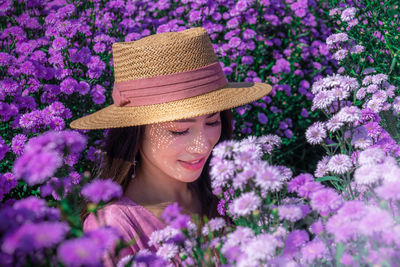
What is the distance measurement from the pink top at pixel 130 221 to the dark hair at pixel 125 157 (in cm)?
11

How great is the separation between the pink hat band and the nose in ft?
0.53

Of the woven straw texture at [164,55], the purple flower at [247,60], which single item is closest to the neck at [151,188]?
the woven straw texture at [164,55]

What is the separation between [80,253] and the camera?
1.76ft

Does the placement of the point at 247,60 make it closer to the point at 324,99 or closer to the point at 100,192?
the point at 324,99

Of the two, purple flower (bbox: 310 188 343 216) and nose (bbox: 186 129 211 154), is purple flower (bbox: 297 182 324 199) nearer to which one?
purple flower (bbox: 310 188 343 216)

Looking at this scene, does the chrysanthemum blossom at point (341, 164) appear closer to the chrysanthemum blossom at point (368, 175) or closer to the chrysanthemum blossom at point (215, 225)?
the chrysanthemum blossom at point (368, 175)

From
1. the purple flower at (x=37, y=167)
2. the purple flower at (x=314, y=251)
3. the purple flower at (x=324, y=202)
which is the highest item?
the purple flower at (x=37, y=167)

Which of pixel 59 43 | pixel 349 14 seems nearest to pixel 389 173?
pixel 349 14

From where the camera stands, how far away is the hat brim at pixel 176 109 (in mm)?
1458

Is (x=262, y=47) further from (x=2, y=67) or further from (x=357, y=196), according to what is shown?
(x=357, y=196)

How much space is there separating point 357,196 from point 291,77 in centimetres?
226

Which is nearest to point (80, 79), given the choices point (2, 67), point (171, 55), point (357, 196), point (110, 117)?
point (2, 67)

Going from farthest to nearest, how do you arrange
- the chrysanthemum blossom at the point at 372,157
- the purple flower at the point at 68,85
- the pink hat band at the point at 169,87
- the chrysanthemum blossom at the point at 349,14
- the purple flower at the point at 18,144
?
the purple flower at the point at 68,85
the chrysanthemum blossom at the point at 349,14
the purple flower at the point at 18,144
the pink hat band at the point at 169,87
the chrysanthemum blossom at the point at 372,157

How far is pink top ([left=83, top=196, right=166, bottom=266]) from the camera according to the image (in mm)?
1420
